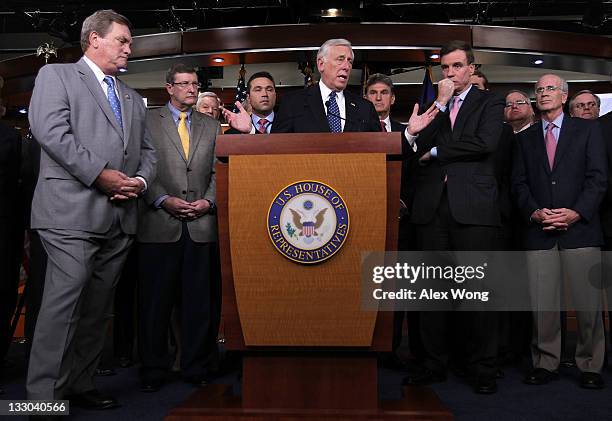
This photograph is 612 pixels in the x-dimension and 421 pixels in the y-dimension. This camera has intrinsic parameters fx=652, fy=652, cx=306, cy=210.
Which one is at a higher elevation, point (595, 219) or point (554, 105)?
point (554, 105)

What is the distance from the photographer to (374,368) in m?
2.31

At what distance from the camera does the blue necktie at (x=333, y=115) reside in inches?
111

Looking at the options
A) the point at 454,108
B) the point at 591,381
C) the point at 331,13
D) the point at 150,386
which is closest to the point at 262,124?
the point at 454,108

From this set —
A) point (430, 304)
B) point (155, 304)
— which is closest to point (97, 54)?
point (155, 304)

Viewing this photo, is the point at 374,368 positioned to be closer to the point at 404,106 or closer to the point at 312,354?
the point at 312,354

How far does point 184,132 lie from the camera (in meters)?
3.36

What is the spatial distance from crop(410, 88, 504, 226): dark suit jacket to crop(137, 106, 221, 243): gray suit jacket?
104 cm

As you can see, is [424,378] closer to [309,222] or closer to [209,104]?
[309,222]

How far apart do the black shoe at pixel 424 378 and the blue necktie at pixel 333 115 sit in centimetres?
123

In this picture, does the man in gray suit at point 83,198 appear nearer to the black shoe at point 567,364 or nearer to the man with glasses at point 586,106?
the black shoe at point 567,364

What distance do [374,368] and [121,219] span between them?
1.20m

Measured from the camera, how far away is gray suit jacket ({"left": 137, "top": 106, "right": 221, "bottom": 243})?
10.4ft

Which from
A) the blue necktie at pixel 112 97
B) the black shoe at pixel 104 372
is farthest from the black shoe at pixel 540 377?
the blue necktie at pixel 112 97

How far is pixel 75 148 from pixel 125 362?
1.69 metres
